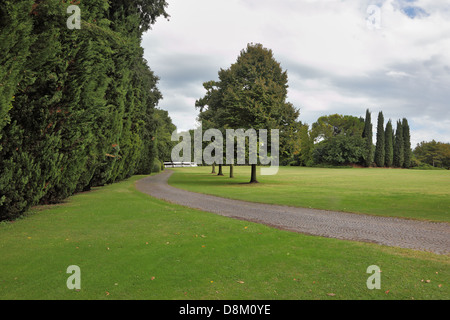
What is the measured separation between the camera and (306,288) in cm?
478

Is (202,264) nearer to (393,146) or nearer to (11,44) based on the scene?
(11,44)

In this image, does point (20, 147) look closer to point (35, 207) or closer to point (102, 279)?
point (35, 207)

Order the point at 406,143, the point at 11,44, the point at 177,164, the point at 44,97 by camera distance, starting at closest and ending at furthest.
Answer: the point at 11,44 < the point at 44,97 < the point at 406,143 < the point at 177,164

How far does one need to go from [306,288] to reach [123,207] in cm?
1031

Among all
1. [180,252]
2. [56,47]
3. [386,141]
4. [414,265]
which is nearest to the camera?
[414,265]

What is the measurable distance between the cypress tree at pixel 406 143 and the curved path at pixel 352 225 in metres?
83.6

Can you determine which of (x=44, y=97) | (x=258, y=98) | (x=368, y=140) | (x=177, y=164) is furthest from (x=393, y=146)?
(x=44, y=97)

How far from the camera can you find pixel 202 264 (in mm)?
5820

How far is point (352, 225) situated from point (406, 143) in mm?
87074

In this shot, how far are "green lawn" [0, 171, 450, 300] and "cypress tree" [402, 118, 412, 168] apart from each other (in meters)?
88.6

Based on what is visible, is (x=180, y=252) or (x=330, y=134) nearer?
(x=180, y=252)

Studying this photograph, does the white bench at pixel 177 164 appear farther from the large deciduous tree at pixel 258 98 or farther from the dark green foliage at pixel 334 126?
the large deciduous tree at pixel 258 98

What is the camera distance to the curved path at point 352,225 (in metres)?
7.91

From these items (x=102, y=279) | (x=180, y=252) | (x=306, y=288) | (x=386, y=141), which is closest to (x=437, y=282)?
(x=306, y=288)
